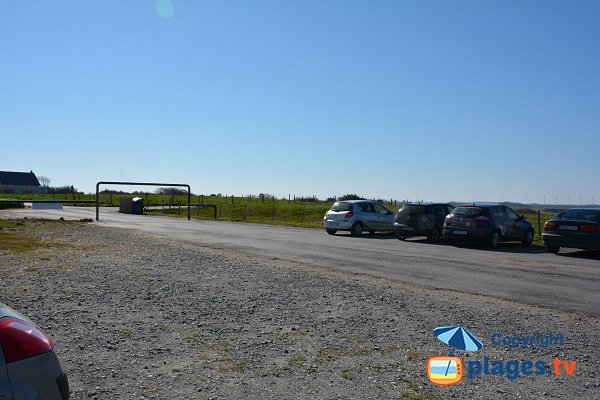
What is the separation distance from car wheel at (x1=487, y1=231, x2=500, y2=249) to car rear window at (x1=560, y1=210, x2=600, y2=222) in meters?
2.41

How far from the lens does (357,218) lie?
25.4 m

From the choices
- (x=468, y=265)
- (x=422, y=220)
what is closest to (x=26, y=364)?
(x=468, y=265)

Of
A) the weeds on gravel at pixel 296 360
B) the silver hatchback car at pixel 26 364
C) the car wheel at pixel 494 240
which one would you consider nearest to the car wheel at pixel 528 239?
the car wheel at pixel 494 240

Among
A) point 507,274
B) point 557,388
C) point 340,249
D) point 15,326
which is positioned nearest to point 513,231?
point 340,249

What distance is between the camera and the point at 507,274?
12.5 metres

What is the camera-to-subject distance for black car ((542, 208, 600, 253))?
55.3ft

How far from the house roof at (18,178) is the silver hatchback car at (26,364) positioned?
115379 millimetres

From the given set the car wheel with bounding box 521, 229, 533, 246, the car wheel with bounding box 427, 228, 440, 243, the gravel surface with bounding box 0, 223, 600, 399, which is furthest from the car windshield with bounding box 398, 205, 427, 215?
the gravel surface with bounding box 0, 223, 600, 399

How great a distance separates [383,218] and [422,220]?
4300 millimetres

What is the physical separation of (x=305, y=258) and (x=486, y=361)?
928 centimetres

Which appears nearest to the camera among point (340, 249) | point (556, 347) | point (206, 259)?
point (556, 347)

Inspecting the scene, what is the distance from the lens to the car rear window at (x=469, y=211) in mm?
19875

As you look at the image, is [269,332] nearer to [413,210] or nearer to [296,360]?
[296,360]

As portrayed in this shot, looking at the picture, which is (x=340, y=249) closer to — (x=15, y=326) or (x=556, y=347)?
(x=556, y=347)
